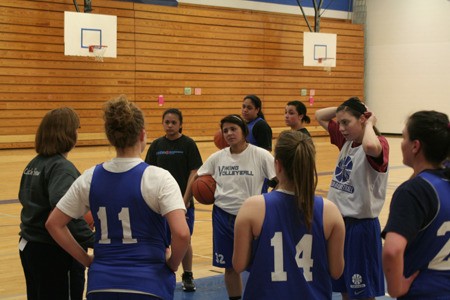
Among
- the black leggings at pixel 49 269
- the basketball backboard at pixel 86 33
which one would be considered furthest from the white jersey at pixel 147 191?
the basketball backboard at pixel 86 33

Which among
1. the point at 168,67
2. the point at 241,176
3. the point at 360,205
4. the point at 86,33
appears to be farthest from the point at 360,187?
the point at 168,67

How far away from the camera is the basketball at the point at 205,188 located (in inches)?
208

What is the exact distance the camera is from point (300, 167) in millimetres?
2766

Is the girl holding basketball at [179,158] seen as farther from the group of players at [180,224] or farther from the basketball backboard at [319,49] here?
the basketball backboard at [319,49]

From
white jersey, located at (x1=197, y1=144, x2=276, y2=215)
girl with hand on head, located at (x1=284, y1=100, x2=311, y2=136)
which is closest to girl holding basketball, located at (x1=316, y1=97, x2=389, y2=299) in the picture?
white jersey, located at (x1=197, y1=144, x2=276, y2=215)

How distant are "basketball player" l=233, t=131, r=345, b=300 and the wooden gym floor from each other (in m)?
0.87

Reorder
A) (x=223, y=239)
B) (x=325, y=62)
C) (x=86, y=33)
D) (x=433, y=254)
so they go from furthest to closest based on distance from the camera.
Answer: (x=325, y=62) < (x=86, y=33) < (x=223, y=239) < (x=433, y=254)

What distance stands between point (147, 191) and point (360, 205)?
1911 millimetres

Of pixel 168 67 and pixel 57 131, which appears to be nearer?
pixel 57 131

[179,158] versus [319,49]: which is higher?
[319,49]

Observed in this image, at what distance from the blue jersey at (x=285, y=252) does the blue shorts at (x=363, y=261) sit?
5.30 ft

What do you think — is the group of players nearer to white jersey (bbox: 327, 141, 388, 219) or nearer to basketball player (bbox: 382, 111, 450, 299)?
basketball player (bbox: 382, 111, 450, 299)

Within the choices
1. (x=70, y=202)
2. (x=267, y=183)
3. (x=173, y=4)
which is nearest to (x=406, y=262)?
(x=70, y=202)

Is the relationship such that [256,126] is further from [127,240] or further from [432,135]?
[432,135]
